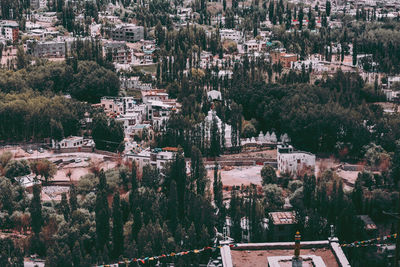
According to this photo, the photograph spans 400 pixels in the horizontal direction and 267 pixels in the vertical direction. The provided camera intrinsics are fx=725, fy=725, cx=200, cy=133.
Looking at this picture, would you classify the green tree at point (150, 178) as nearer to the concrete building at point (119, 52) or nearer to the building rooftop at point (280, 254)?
the building rooftop at point (280, 254)

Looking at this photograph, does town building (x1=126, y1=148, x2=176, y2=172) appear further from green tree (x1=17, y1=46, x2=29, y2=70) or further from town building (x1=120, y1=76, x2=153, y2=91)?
green tree (x1=17, y1=46, x2=29, y2=70)

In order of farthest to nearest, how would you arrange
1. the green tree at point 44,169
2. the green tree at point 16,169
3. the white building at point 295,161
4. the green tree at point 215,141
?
1. the green tree at point 215,141
2. the white building at point 295,161
3. the green tree at point 44,169
4. the green tree at point 16,169

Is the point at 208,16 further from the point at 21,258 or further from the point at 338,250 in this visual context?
the point at 338,250

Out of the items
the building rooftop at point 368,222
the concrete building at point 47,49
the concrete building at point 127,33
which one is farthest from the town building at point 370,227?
the concrete building at point 127,33

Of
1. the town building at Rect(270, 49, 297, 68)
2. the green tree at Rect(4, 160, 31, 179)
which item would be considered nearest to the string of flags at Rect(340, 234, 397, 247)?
the green tree at Rect(4, 160, 31, 179)

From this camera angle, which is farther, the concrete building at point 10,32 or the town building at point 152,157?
the concrete building at point 10,32

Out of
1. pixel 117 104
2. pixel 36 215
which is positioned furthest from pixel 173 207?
pixel 117 104

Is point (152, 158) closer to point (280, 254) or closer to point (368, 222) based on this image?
point (368, 222)

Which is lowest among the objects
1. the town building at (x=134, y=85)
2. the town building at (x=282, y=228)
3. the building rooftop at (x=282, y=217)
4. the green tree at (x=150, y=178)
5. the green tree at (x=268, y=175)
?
the town building at (x=282, y=228)

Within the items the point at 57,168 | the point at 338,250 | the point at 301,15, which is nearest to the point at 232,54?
the point at 301,15
